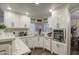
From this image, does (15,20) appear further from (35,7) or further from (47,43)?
(47,43)

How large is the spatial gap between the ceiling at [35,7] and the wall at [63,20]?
0.07 meters

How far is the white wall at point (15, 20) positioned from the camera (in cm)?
119

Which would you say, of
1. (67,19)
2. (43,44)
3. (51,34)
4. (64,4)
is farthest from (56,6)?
(43,44)

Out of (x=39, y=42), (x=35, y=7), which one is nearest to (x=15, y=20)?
(x=35, y=7)

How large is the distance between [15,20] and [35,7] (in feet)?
1.09

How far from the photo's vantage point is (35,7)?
3.96 ft

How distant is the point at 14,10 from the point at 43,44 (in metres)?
0.63

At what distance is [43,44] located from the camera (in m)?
1.28

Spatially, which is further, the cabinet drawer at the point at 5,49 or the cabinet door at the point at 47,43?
the cabinet door at the point at 47,43

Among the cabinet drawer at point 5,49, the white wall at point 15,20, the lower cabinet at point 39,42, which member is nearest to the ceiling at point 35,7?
the white wall at point 15,20

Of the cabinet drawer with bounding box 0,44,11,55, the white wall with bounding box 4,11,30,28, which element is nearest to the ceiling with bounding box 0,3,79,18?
the white wall with bounding box 4,11,30,28

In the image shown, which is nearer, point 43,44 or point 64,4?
point 64,4

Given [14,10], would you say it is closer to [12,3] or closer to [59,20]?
[12,3]

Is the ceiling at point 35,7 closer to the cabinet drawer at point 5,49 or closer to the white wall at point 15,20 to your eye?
the white wall at point 15,20
